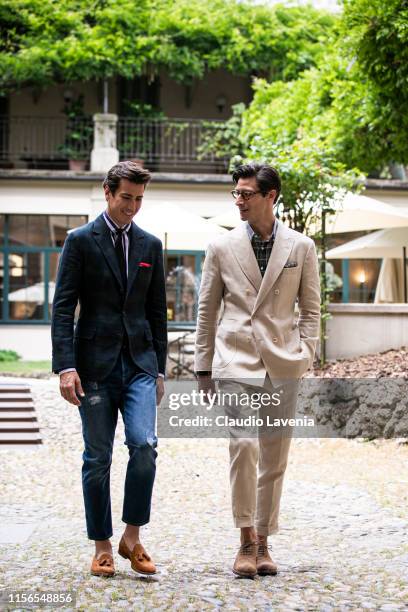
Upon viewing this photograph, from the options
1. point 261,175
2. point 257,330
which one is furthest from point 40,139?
point 257,330

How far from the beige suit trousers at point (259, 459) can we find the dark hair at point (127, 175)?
3.46ft

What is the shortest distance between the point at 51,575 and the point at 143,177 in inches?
76.8

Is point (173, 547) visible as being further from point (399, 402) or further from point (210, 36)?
point (210, 36)

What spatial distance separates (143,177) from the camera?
4.67 meters

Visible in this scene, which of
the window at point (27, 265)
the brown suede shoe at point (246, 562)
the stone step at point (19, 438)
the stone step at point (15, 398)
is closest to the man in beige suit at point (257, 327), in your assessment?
the brown suede shoe at point (246, 562)

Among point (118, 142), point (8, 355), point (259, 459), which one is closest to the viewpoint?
point (259, 459)

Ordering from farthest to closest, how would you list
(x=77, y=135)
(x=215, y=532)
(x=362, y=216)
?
(x=77, y=135)
(x=362, y=216)
(x=215, y=532)

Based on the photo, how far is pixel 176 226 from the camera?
1462 cm

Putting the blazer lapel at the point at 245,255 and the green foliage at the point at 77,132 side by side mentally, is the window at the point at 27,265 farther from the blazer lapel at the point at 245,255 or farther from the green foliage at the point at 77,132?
the blazer lapel at the point at 245,255

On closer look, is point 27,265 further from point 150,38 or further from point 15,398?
point 15,398

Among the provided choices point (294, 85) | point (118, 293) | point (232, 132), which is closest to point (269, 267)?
point (118, 293)

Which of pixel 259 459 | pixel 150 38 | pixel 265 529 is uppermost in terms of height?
pixel 150 38

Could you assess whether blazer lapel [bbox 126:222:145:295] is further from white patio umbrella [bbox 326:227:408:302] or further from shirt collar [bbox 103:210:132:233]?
white patio umbrella [bbox 326:227:408:302]

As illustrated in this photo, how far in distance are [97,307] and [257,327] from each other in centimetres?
77
